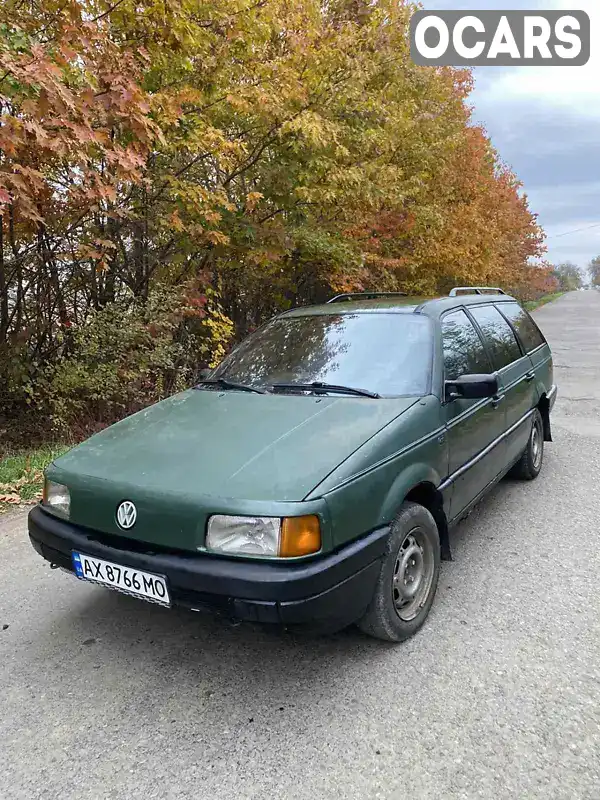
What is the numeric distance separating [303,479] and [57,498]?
48.3 inches

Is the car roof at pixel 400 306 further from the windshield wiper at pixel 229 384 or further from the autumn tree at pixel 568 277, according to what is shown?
the autumn tree at pixel 568 277

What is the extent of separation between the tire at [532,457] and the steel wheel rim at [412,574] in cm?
228

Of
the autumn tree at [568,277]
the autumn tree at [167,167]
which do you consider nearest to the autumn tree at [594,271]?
the autumn tree at [568,277]

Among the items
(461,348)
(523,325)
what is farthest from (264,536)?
(523,325)

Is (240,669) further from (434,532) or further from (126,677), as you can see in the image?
(434,532)

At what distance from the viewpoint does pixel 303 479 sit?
7.25ft

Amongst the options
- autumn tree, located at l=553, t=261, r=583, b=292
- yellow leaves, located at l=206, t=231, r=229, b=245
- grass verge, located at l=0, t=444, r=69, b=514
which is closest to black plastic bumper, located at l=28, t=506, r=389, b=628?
grass verge, located at l=0, t=444, r=69, b=514

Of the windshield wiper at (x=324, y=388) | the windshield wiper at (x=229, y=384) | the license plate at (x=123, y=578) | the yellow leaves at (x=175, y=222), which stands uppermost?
the yellow leaves at (x=175, y=222)

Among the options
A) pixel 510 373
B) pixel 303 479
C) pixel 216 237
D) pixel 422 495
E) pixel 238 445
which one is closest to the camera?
pixel 303 479

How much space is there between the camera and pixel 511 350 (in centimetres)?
434

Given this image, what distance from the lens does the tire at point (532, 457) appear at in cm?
473

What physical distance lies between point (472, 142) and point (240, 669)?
14876mm

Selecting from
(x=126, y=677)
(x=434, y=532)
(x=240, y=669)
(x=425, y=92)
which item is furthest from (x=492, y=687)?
(x=425, y=92)

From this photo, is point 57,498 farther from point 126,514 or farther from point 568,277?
point 568,277
